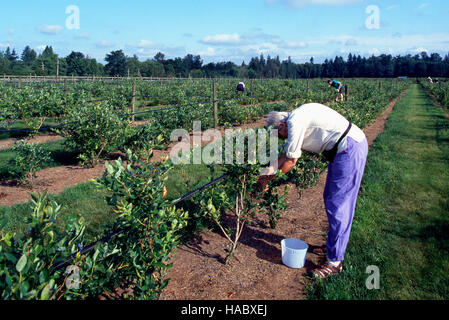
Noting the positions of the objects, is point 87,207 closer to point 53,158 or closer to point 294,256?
point 294,256

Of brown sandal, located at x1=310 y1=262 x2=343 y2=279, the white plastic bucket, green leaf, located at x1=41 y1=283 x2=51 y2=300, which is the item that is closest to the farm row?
green leaf, located at x1=41 y1=283 x2=51 y2=300

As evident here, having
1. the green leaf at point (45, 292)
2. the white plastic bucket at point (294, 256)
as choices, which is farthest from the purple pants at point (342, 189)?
the green leaf at point (45, 292)

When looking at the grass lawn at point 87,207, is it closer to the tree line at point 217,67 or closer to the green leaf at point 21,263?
the green leaf at point 21,263

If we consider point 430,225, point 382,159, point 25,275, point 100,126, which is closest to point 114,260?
point 25,275

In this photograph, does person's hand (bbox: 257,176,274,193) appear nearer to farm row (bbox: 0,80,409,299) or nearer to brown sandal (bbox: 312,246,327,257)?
farm row (bbox: 0,80,409,299)

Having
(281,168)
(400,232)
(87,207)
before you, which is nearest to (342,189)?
(281,168)

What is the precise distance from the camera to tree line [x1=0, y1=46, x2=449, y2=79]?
74625 mm

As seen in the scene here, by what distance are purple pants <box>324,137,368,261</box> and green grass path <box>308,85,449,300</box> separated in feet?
1.04

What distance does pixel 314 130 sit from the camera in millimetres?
2840

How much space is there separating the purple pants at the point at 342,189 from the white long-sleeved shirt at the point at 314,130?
9 cm

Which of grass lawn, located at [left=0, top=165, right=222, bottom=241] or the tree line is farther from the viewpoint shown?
the tree line

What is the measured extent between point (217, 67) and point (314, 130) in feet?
381

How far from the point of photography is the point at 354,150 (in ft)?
9.34
